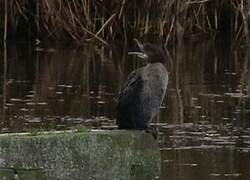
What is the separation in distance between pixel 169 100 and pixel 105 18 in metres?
7.62

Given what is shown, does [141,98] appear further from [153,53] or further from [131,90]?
[153,53]

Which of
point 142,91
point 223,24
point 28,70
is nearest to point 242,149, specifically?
point 142,91

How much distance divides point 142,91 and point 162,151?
1.39 meters

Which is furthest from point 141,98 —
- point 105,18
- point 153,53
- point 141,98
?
point 105,18

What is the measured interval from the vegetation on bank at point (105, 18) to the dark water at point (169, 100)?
2.60 ft

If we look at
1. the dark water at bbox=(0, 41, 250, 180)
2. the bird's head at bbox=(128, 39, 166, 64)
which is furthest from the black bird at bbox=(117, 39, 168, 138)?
the dark water at bbox=(0, 41, 250, 180)

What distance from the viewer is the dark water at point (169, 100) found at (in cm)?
830

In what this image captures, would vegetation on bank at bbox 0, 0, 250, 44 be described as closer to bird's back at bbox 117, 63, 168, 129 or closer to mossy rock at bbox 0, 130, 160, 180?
bird's back at bbox 117, 63, 168, 129

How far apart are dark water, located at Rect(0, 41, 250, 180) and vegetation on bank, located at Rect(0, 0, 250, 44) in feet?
2.60

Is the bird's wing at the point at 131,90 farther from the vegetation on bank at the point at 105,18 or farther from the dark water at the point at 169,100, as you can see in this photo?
the vegetation on bank at the point at 105,18

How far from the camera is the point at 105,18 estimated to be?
18.8 meters

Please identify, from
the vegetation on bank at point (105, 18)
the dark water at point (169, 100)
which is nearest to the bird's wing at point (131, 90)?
the dark water at point (169, 100)

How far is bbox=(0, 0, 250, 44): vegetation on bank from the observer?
1812 cm

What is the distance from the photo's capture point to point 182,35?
18859 mm
